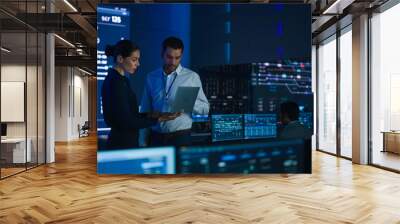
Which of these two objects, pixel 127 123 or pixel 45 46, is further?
pixel 45 46

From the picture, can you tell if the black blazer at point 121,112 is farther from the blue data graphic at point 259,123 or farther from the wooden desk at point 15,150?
the wooden desk at point 15,150

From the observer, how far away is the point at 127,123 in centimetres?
650

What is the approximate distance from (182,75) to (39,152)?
4.22 metres

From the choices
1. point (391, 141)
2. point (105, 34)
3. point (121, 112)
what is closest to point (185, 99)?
point (121, 112)

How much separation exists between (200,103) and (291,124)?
164cm

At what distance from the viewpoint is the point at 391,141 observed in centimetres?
775

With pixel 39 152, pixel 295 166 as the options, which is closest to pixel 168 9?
pixel 295 166

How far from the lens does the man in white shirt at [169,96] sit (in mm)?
6512

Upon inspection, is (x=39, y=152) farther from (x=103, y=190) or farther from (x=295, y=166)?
(x=295, y=166)

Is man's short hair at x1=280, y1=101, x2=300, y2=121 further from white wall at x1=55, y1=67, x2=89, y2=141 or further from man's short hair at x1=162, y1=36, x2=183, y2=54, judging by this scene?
white wall at x1=55, y1=67, x2=89, y2=141

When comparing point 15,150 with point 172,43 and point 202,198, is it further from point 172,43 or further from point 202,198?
point 202,198

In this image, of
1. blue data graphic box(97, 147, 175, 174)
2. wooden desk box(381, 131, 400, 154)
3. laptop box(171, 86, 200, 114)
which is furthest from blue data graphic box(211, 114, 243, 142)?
wooden desk box(381, 131, 400, 154)

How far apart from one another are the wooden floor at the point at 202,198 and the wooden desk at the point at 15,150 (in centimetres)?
76

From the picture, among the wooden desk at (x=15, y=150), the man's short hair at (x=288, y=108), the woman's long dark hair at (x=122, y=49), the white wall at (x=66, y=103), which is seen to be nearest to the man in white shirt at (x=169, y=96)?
the woman's long dark hair at (x=122, y=49)
